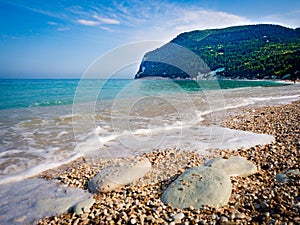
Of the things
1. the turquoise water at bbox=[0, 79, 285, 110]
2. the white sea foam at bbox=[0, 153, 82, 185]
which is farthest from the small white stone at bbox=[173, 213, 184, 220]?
the turquoise water at bbox=[0, 79, 285, 110]

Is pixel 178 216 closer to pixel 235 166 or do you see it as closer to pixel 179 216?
pixel 179 216

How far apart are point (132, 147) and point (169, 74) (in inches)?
4319

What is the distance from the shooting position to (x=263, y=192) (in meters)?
3.59

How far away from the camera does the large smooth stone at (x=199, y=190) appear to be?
342cm

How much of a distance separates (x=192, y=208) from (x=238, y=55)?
127447mm

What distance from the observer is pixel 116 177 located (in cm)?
457

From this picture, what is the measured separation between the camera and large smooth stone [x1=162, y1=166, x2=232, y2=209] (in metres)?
3.42

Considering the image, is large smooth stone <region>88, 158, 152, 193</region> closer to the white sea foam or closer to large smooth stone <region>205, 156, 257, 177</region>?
large smooth stone <region>205, 156, 257, 177</region>

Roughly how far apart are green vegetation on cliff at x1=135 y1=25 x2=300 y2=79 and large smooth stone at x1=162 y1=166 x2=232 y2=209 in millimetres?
51965

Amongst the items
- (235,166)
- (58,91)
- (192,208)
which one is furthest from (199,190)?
(58,91)

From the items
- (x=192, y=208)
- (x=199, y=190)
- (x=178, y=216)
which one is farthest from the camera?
(x=199, y=190)

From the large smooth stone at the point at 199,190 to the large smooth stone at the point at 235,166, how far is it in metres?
0.56

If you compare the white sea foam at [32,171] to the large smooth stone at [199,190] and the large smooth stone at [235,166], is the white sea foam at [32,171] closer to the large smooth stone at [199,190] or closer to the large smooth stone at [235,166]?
the large smooth stone at [199,190]

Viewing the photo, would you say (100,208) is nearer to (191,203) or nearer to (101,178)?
(101,178)
